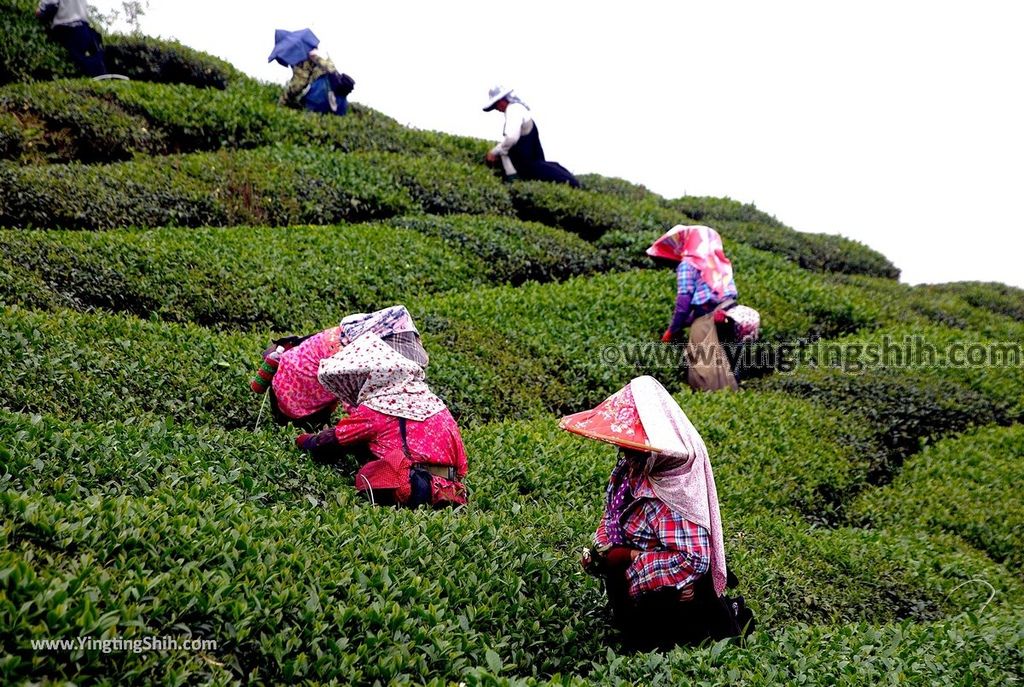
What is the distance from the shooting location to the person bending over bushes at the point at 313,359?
609 centimetres

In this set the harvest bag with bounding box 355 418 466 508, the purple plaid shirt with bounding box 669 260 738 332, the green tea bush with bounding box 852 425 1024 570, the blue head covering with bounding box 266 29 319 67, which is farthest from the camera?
the blue head covering with bounding box 266 29 319 67

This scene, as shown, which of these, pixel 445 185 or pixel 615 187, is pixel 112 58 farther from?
pixel 615 187

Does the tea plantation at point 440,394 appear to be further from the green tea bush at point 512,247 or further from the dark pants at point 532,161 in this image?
the dark pants at point 532,161

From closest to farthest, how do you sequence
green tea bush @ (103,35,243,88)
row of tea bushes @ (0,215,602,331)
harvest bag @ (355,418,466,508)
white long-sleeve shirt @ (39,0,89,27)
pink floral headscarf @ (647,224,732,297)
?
1. harvest bag @ (355,418,466,508)
2. row of tea bushes @ (0,215,602,331)
3. pink floral headscarf @ (647,224,732,297)
4. white long-sleeve shirt @ (39,0,89,27)
5. green tea bush @ (103,35,243,88)

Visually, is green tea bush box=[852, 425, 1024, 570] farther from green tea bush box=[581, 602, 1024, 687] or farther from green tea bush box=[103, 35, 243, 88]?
green tea bush box=[103, 35, 243, 88]

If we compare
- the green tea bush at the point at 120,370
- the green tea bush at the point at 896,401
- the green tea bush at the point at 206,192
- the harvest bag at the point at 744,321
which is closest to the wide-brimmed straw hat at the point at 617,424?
the green tea bush at the point at 120,370

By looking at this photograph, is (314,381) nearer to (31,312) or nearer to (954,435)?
(31,312)

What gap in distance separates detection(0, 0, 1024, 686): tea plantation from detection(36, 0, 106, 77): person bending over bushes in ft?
1.27

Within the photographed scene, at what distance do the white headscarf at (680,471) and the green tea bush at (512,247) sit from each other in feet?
24.3

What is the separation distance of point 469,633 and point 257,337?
4.74 metres

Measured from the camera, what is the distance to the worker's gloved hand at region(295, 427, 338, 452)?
6.02 m

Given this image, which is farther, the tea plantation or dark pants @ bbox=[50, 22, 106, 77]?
dark pants @ bbox=[50, 22, 106, 77]

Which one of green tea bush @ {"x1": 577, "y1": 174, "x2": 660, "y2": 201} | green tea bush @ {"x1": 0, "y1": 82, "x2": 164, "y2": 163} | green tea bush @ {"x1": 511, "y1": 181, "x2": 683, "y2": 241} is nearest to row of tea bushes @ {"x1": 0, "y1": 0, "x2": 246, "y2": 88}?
green tea bush @ {"x1": 0, "y1": 82, "x2": 164, "y2": 163}

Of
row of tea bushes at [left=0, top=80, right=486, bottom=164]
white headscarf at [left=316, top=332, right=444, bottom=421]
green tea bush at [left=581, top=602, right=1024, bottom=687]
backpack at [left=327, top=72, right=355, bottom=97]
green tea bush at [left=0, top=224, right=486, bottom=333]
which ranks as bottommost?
green tea bush at [left=581, top=602, right=1024, bottom=687]
